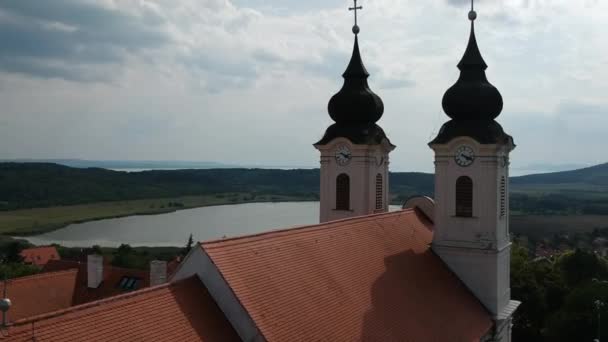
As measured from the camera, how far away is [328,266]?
12.8 m

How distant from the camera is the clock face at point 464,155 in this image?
17797 mm

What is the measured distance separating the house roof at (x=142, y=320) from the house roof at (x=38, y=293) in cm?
1304

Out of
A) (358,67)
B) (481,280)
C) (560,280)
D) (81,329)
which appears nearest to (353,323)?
(81,329)

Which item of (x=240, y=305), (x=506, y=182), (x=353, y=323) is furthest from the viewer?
(x=506, y=182)

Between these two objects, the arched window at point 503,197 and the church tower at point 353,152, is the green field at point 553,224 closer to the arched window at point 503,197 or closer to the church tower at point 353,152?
the church tower at point 353,152

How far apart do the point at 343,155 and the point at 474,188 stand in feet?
17.5

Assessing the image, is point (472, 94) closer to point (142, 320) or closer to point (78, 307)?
point (142, 320)

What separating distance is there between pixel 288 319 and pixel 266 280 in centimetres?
86

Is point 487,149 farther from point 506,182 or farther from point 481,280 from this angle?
point 481,280

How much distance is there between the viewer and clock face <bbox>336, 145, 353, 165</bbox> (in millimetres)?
21453

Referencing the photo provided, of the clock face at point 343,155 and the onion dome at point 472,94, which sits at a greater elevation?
the onion dome at point 472,94

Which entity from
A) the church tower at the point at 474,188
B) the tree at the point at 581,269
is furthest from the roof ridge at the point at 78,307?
the tree at the point at 581,269

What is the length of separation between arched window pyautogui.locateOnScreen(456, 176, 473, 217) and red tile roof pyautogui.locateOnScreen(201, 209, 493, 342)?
1.61 m

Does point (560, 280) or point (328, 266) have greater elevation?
point (328, 266)
